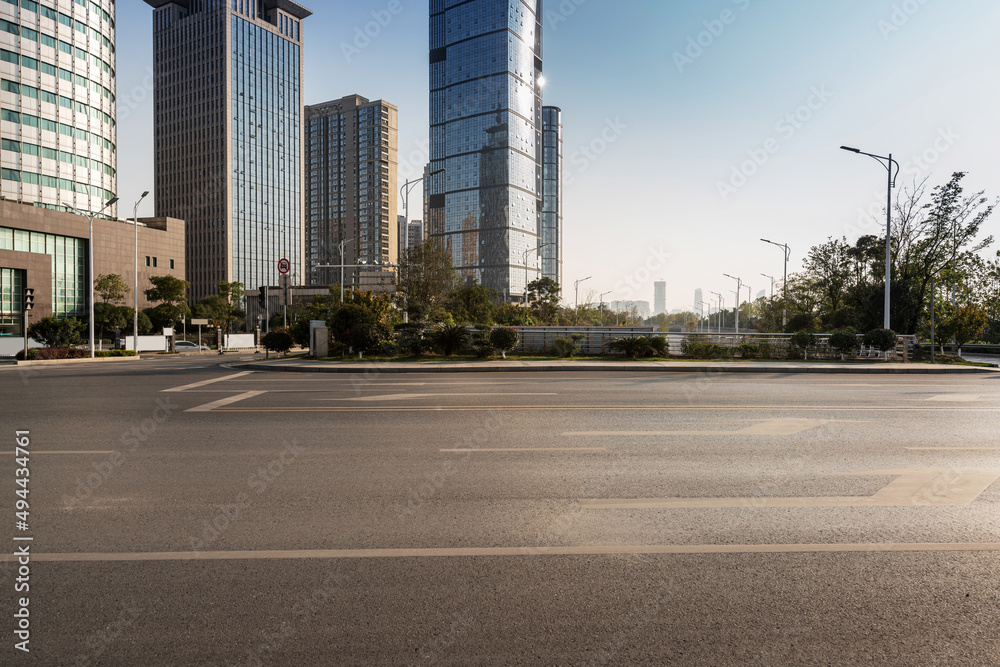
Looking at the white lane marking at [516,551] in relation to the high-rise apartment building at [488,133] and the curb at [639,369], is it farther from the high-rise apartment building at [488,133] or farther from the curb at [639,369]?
the high-rise apartment building at [488,133]

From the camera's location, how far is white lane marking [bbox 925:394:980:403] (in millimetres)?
11852

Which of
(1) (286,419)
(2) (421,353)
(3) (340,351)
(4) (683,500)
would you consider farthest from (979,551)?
(3) (340,351)

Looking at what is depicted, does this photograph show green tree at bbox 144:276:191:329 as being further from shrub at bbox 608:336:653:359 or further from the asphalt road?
the asphalt road

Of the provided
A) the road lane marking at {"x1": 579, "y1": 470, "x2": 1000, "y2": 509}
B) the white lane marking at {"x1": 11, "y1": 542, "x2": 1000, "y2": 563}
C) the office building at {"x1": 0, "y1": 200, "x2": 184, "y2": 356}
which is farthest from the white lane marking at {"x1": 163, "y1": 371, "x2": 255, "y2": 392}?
the office building at {"x1": 0, "y1": 200, "x2": 184, "y2": 356}

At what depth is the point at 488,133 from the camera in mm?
133375

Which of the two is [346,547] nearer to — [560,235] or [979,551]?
[979,551]

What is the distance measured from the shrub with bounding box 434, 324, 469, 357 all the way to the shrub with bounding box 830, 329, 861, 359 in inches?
652

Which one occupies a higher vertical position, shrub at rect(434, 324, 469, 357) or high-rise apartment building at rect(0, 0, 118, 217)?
high-rise apartment building at rect(0, 0, 118, 217)

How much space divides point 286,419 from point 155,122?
166m

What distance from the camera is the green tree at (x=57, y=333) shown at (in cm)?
4159

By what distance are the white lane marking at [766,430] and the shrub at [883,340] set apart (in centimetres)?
1993

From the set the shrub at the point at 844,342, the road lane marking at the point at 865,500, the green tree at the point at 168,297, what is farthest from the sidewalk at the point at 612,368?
the green tree at the point at 168,297

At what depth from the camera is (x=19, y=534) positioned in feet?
13.7

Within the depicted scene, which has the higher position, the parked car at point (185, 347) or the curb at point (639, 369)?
the curb at point (639, 369)
